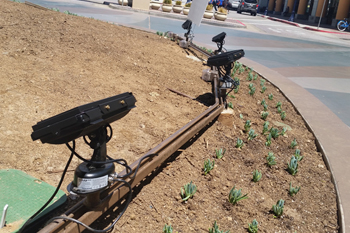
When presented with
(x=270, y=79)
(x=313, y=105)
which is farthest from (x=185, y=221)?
(x=270, y=79)

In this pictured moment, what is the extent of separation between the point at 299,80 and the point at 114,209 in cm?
737

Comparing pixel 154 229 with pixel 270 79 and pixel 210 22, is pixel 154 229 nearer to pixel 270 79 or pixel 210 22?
pixel 270 79

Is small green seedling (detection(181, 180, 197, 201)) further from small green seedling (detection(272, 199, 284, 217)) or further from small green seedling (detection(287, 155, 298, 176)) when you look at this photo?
small green seedling (detection(287, 155, 298, 176))

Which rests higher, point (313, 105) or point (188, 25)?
point (188, 25)

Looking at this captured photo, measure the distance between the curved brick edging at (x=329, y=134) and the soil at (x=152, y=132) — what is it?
4.2 inches

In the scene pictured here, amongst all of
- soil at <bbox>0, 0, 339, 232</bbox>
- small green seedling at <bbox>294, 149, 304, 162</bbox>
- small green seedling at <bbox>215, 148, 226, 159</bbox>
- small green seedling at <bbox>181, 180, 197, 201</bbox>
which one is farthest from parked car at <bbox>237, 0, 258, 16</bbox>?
small green seedling at <bbox>181, 180, 197, 201</bbox>

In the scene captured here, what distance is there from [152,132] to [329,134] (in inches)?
120

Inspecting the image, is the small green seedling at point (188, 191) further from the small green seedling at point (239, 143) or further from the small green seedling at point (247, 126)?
the small green seedling at point (247, 126)

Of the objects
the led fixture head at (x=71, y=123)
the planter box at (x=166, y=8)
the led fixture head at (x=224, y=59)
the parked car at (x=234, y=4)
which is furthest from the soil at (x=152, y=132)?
the parked car at (x=234, y=4)

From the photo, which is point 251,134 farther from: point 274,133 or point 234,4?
Answer: point 234,4

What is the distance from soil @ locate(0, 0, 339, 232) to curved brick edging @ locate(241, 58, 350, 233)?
0.35 ft

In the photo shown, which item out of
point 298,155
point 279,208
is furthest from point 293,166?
point 279,208

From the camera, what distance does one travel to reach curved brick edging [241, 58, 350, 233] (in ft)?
11.9

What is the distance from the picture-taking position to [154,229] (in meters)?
2.71
